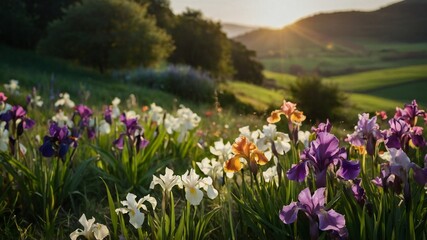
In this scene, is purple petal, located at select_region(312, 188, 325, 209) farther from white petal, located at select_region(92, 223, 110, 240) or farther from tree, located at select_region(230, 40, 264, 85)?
tree, located at select_region(230, 40, 264, 85)

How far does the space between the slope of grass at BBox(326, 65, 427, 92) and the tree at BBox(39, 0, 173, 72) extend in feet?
42.4

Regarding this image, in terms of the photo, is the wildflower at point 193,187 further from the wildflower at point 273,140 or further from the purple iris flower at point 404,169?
the purple iris flower at point 404,169

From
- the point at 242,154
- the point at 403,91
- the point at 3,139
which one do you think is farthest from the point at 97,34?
the point at 242,154

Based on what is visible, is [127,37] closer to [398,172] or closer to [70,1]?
[70,1]

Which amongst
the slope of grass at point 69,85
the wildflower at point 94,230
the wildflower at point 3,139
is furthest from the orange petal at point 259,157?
the slope of grass at point 69,85

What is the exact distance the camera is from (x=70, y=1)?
41.8m

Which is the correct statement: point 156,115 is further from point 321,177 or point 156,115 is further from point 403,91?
point 403,91

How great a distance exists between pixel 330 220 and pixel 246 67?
55355 mm

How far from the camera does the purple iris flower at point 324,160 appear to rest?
7.91 ft

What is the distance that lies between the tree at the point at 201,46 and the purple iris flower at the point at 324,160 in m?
40.4

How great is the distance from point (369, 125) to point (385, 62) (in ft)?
141

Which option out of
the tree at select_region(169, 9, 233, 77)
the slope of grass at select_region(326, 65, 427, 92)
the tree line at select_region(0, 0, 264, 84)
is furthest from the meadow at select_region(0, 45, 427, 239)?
the tree at select_region(169, 9, 233, 77)

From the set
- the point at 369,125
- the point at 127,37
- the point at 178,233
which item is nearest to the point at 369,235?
the point at 369,125

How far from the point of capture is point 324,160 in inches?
96.3
